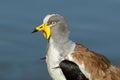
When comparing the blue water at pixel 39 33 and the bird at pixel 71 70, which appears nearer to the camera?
the bird at pixel 71 70

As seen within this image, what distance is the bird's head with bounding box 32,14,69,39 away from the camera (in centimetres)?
809

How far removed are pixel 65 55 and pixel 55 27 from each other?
356mm

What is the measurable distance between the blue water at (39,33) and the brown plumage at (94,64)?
2.36 metres

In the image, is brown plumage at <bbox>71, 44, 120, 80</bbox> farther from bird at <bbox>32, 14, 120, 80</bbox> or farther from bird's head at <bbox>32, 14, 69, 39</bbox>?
bird's head at <bbox>32, 14, 69, 39</bbox>

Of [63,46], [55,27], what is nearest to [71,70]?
Result: [63,46]

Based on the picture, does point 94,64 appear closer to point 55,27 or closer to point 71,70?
point 71,70

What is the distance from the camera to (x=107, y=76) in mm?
8133

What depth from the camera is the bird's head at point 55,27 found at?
8.09 m

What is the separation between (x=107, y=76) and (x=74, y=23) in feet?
12.6

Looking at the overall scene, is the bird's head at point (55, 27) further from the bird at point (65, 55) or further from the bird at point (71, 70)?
the bird at point (71, 70)

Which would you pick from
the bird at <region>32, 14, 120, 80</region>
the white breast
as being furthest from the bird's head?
the white breast

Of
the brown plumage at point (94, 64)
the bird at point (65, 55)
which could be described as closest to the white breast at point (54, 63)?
the bird at point (65, 55)

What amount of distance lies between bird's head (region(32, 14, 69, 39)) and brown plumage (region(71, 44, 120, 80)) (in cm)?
27

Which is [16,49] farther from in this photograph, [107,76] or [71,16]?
[107,76]
